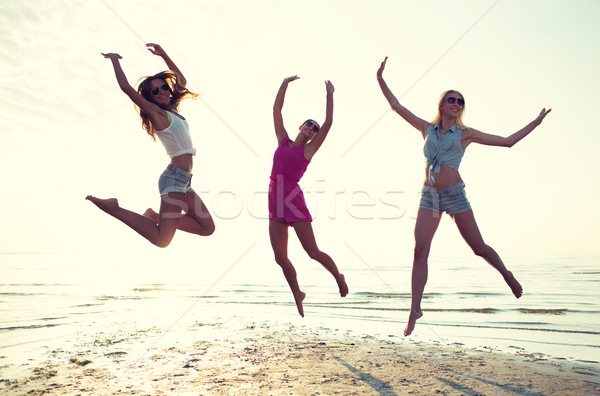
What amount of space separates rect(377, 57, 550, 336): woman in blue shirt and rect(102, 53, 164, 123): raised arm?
3323 mm

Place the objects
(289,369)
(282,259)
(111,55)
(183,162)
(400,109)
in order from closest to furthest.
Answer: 1. (289,369)
2. (111,55)
3. (183,162)
4. (400,109)
5. (282,259)

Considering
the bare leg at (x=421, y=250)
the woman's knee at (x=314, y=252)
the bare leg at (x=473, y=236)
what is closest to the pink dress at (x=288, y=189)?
the woman's knee at (x=314, y=252)

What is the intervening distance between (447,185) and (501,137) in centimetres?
86

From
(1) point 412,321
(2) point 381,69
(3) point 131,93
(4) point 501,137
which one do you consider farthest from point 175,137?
(4) point 501,137

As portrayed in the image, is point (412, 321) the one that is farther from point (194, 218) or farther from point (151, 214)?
point (151, 214)

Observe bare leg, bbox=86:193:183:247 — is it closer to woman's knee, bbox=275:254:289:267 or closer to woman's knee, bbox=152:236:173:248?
woman's knee, bbox=152:236:173:248

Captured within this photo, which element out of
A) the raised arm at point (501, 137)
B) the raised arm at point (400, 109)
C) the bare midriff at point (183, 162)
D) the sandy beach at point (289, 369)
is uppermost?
the raised arm at point (400, 109)

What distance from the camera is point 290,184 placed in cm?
596

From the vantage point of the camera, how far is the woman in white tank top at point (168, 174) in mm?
5277

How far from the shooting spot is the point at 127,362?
17.5ft

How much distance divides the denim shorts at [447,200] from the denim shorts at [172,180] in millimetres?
2957

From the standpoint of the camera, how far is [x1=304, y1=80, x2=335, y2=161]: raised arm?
5672 mm

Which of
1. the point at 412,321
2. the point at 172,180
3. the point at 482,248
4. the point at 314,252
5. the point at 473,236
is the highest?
the point at 172,180

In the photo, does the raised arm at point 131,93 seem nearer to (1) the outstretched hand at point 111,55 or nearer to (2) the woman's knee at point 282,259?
(1) the outstretched hand at point 111,55
